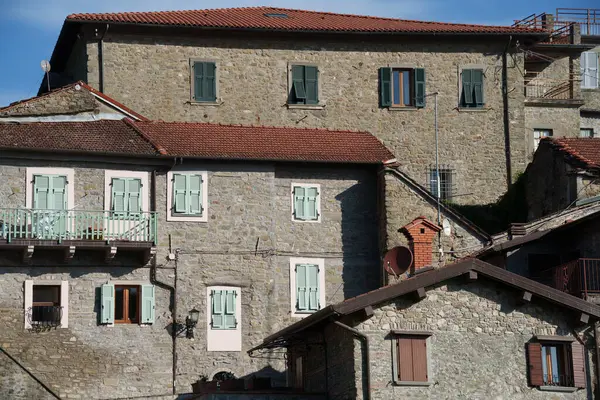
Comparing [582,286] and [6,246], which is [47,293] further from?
[582,286]

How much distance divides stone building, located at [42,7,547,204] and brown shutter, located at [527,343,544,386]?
17.1 metres

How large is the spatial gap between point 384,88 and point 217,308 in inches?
485

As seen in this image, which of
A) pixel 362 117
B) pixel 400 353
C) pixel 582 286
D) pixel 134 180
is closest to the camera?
pixel 400 353

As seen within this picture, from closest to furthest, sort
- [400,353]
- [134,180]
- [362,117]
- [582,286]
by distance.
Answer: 1. [400,353]
2. [582,286]
3. [134,180]
4. [362,117]

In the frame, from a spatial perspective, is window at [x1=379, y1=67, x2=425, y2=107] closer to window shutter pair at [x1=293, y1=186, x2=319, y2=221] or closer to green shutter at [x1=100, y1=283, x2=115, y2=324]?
window shutter pair at [x1=293, y1=186, x2=319, y2=221]

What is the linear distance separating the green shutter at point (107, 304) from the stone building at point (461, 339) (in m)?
7.92

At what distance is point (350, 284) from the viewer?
141 ft

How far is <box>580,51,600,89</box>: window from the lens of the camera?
6200 cm

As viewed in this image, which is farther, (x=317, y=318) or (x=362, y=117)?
(x=362, y=117)

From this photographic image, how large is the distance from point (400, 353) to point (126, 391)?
404 inches

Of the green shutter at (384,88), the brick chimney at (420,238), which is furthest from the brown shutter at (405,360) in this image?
the green shutter at (384,88)

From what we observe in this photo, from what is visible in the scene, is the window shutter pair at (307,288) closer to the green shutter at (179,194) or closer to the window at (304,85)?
the green shutter at (179,194)

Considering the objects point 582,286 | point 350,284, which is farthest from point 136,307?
point 582,286

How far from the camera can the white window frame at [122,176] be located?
41.5 metres
